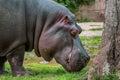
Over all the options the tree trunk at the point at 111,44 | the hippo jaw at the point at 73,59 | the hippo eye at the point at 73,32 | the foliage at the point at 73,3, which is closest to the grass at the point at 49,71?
the hippo jaw at the point at 73,59

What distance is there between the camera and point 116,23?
4770 mm

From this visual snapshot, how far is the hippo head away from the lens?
6.06 metres

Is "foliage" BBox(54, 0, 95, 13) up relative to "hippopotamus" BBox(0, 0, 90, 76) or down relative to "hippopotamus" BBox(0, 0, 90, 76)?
down

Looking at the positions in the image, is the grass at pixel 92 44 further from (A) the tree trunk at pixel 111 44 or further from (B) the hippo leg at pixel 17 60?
(A) the tree trunk at pixel 111 44

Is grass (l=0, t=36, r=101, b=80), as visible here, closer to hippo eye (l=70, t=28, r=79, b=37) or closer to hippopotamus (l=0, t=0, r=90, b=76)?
hippopotamus (l=0, t=0, r=90, b=76)

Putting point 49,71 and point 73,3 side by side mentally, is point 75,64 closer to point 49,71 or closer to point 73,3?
point 49,71

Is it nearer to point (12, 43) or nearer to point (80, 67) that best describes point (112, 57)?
point (80, 67)

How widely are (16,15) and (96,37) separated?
4.85 metres

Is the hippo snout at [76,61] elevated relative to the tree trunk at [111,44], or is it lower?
lower

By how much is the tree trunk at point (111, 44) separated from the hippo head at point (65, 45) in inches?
48.6

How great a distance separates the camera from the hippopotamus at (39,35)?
6.09 metres

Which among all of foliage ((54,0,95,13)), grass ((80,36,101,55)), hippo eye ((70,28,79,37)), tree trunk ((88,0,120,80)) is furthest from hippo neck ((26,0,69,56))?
foliage ((54,0,95,13))

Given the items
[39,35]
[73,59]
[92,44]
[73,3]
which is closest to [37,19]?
[39,35]

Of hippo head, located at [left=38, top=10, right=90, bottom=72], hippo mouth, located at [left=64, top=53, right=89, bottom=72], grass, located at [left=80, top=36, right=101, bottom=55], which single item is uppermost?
hippo head, located at [left=38, top=10, right=90, bottom=72]
